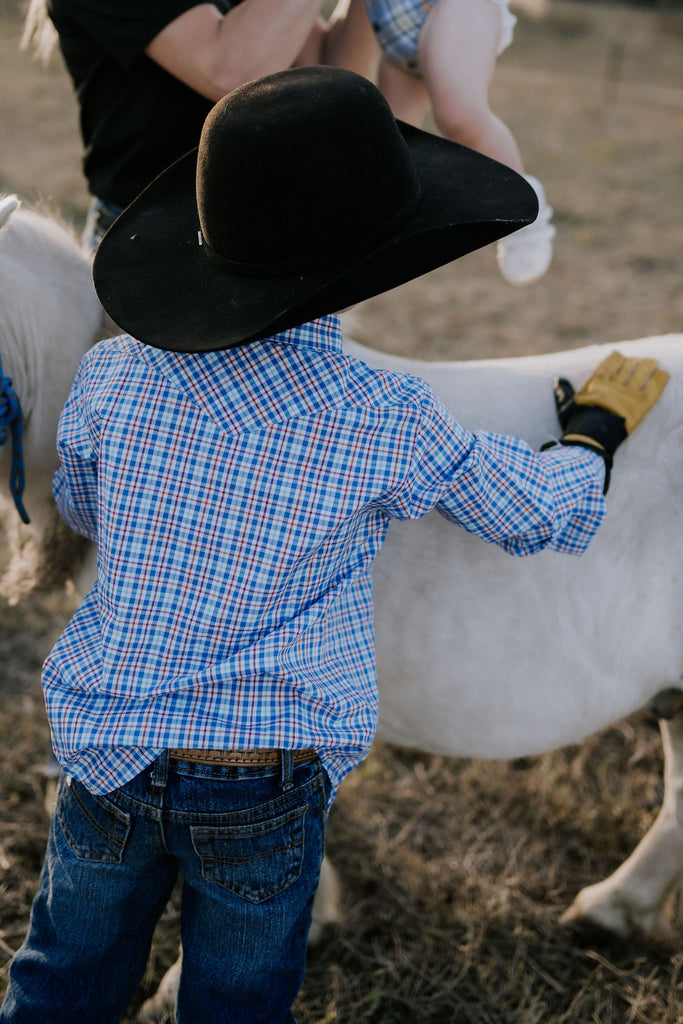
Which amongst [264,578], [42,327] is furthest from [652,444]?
[42,327]

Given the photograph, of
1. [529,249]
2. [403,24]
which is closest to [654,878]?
[529,249]

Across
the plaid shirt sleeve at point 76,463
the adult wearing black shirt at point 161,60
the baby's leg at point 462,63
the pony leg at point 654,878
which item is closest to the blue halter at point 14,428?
the plaid shirt sleeve at point 76,463

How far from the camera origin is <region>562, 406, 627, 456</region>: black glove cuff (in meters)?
1.52

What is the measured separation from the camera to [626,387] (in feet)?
5.18

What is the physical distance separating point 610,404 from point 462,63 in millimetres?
706

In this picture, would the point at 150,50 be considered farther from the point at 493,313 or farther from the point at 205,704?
the point at 493,313

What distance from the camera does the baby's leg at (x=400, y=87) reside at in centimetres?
190

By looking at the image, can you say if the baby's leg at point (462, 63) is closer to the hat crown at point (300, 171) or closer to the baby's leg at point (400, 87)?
the baby's leg at point (400, 87)

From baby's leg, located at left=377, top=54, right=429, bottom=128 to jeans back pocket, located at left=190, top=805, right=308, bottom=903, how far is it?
148 centimetres

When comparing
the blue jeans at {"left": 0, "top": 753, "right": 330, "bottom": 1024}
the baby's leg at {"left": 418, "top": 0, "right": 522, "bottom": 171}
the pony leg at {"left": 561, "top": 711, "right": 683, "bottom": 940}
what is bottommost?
the pony leg at {"left": 561, "top": 711, "right": 683, "bottom": 940}

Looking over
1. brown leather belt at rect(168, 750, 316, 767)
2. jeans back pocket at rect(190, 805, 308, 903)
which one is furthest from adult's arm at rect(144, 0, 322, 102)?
jeans back pocket at rect(190, 805, 308, 903)

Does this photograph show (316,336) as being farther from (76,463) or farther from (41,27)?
(41,27)

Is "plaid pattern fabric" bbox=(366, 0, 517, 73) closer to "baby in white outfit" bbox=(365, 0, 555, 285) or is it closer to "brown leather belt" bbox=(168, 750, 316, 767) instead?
"baby in white outfit" bbox=(365, 0, 555, 285)

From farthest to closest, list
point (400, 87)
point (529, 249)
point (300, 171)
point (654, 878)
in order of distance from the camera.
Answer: point (654, 878) → point (400, 87) → point (529, 249) → point (300, 171)
